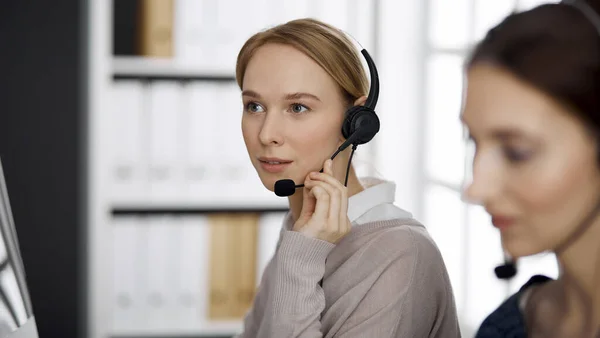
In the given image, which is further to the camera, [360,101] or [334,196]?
[360,101]

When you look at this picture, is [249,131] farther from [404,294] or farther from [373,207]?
[404,294]

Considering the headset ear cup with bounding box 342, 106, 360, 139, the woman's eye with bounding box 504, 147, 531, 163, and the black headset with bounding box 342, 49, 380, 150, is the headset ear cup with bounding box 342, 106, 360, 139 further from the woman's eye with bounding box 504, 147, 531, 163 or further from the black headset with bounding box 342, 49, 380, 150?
the woman's eye with bounding box 504, 147, 531, 163

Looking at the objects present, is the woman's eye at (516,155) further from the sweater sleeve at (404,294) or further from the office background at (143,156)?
the office background at (143,156)

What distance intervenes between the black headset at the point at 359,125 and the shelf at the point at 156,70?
141cm

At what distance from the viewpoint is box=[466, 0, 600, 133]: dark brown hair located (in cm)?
71

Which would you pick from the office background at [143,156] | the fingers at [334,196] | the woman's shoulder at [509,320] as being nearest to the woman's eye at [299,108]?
the fingers at [334,196]

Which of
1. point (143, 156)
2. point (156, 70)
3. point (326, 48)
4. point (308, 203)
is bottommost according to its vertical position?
point (143, 156)

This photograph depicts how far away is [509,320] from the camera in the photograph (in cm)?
92

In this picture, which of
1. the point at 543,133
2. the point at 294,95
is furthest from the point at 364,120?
the point at 543,133

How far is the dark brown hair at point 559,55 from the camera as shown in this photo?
2.32ft

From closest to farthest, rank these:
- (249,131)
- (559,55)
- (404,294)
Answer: (559,55) < (404,294) < (249,131)

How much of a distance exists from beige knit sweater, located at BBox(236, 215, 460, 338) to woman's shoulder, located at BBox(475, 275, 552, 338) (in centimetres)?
23

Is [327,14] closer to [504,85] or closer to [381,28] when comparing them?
[381,28]

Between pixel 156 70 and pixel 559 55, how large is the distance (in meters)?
2.04
